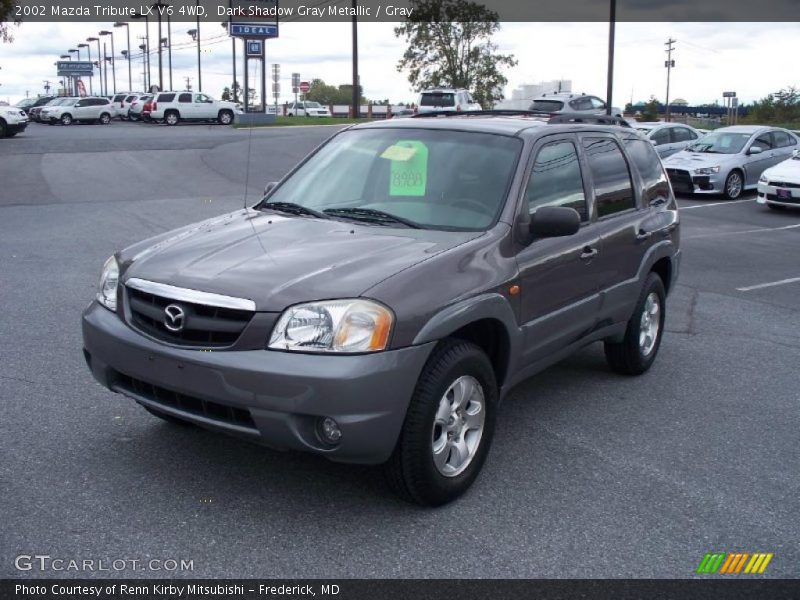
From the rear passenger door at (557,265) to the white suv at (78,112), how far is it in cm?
4772

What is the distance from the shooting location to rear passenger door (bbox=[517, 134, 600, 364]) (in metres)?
4.61

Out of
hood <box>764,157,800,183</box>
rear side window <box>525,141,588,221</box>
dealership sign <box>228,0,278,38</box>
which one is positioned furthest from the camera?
dealership sign <box>228,0,278,38</box>

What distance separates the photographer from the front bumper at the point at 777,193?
16.8 m

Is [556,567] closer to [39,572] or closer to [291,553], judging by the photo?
[291,553]

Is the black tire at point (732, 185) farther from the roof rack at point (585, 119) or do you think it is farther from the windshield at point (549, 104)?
the roof rack at point (585, 119)

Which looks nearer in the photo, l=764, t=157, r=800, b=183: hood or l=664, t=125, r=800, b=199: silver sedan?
l=764, t=157, r=800, b=183: hood

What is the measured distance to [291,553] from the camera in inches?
140

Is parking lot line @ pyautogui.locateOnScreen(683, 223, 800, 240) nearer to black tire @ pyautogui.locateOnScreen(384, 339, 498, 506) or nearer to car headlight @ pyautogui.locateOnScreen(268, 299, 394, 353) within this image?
black tire @ pyautogui.locateOnScreen(384, 339, 498, 506)

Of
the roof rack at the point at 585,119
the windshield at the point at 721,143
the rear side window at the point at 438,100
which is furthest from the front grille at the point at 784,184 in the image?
the rear side window at the point at 438,100

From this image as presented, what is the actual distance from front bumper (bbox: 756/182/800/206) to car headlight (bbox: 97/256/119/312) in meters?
15.5

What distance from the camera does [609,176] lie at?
5691 mm

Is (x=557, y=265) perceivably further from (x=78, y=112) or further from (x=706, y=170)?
(x=78, y=112)

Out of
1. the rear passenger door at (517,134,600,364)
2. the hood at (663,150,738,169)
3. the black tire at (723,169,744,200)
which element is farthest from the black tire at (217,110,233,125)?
the rear passenger door at (517,134,600,364)

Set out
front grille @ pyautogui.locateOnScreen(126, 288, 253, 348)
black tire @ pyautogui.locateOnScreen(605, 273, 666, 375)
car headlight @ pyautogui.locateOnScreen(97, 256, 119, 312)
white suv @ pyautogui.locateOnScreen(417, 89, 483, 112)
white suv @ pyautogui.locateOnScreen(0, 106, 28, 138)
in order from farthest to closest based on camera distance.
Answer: white suv @ pyautogui.locateOnScreen(417, 89, 483, 112) < white suv @ pyautogui.locateOnScreen(0, 106, 28, 138) < black tire @ pyautogui.locateOnScreen(605, 273, 666, 375) < car headlight @ pyautogui.locateOnScreen(97, 256, 119, 312) < front grille @ pyautogui.locateOnScreen(126, 288, 253, 348)
